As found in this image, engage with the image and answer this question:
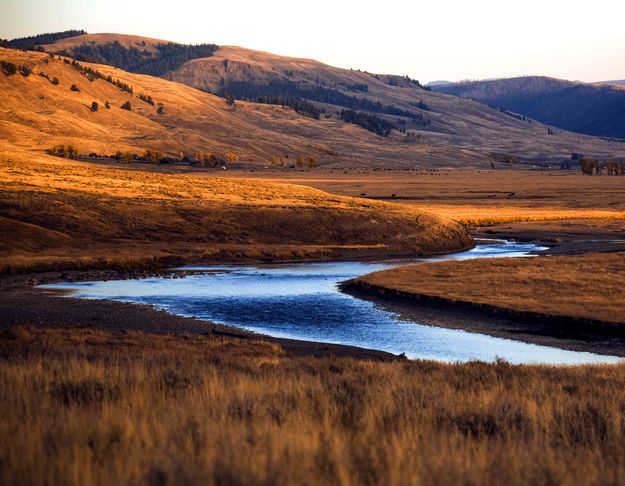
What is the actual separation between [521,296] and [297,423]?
2798cm

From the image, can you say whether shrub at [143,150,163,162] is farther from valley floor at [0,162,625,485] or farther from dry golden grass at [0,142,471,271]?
valley floor at [0,162,625,485]

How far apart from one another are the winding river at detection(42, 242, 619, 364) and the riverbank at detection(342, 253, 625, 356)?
3.82ft

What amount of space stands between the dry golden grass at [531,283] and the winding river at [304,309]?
3.64 metres

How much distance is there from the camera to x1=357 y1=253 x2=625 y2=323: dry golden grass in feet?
110

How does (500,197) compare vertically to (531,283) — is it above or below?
above

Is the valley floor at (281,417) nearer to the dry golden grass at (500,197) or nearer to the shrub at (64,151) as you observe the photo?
Result: the dry golden grass at (500,197)

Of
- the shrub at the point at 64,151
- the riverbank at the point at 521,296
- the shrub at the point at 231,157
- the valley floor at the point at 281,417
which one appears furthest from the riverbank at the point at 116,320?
the shrub at the point at 231,157

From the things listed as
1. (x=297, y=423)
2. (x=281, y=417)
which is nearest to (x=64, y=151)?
(x=281, y=417)

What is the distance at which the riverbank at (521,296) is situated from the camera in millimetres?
30156

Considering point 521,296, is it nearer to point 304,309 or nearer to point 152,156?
point 304,309

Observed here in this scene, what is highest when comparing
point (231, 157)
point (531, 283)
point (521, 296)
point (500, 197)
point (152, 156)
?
point (231, 157)

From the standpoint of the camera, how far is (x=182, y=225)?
204ft

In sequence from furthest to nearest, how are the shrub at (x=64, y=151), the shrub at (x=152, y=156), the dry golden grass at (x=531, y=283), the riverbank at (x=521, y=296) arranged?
the shrub at (x=152, y=156), the shrub at (x=64, y=151), the dry golden grass at (x=531, y=283), the riverbank at (x=521, y=296)

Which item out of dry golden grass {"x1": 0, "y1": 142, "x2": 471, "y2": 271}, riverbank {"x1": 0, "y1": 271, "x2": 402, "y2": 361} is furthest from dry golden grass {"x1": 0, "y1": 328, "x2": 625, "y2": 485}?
dry golden grass {"x1": 0, "y1": 142, "x2": 471, "y2": 271}
